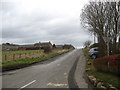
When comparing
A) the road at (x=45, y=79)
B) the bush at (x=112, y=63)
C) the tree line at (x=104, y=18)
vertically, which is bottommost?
the road at (x=45, y=79)

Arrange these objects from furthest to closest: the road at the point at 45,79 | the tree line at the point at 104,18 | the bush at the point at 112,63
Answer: the tree line at the point at 104,18, the road at the point at 45,79, the bush at the point at 112,63

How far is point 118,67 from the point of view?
8445 mm

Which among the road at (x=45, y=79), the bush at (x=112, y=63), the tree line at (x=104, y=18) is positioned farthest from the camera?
the tree line at (x=104, y=18)

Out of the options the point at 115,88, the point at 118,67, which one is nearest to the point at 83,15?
the point at 118,67

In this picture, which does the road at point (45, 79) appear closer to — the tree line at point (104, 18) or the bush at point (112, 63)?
the bush at point (112, 63)

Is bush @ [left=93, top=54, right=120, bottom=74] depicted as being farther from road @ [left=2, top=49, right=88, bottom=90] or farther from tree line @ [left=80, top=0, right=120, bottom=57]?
tree line @ [left=80, top=0, right=120, bottom=57]

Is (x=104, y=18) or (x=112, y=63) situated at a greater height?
(x=104, y=18)

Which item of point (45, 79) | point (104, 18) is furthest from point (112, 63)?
point (104, 18)

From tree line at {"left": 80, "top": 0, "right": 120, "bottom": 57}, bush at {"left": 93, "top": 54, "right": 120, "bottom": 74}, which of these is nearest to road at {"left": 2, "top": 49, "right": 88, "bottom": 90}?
bush at {"left": 93, "top": 54, "right": 120, "bottom": 74}

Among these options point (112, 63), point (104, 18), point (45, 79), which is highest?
point (104, 18)

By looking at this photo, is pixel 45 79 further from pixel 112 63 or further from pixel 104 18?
pixel 104 18

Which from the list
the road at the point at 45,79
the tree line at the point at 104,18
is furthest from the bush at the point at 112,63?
the tree line at the point at 104,18

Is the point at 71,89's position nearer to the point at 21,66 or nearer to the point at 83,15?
the point at 21,66

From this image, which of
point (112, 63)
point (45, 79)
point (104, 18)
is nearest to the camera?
point (112, 63)
